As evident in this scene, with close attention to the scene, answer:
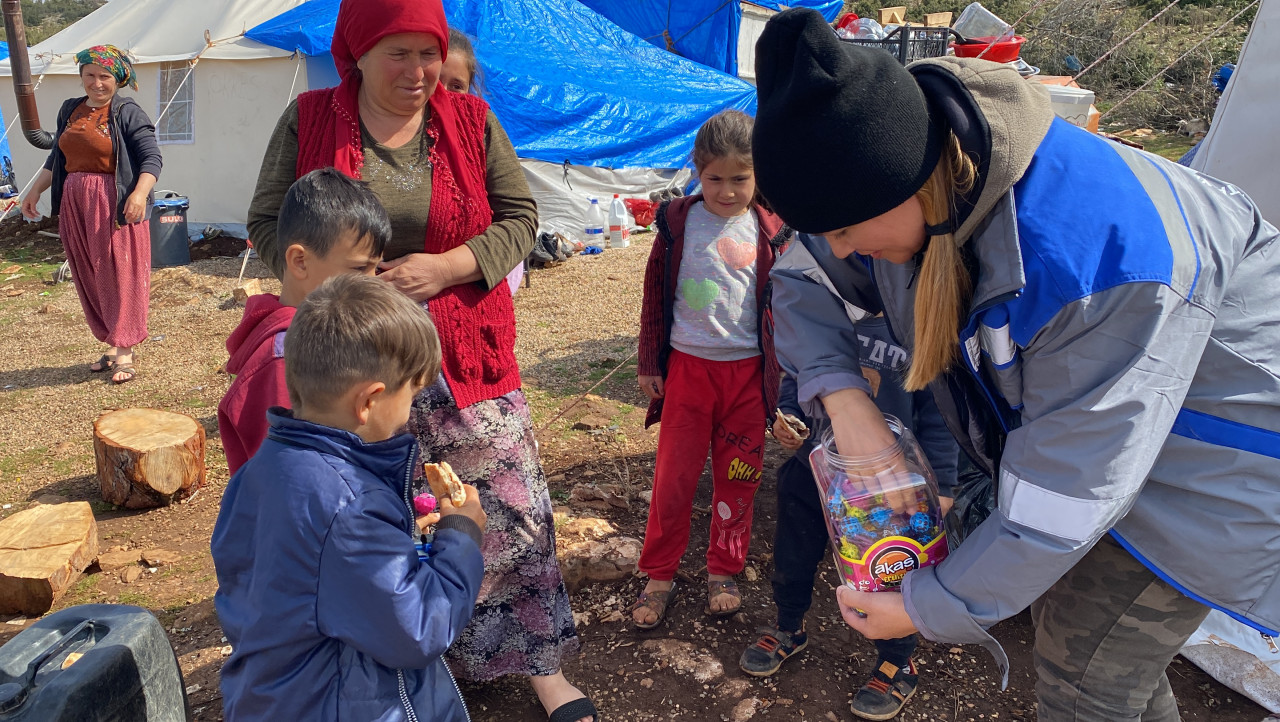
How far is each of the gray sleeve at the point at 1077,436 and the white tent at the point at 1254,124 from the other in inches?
110

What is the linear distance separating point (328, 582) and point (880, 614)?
1.03 m

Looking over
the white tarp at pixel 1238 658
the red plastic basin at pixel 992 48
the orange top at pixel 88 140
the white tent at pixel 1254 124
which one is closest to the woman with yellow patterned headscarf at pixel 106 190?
the orange top at pixel 88 140

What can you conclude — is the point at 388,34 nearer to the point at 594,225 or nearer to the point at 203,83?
the point at 594,225

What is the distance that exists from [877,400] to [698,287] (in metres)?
0.77

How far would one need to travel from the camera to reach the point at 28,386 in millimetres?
6016

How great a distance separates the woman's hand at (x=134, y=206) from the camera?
569 cm

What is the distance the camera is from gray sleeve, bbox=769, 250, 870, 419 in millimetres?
2090

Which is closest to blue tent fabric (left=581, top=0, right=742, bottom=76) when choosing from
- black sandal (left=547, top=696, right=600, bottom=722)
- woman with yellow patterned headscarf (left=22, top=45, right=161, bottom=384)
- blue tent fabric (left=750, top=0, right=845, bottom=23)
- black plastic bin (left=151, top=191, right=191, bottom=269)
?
blue tent fabric (left=750, top=0, right=845, bottom=23)

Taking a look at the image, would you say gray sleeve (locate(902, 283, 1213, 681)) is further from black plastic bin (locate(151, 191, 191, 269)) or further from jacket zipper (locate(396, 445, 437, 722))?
Answer: black plastic bin (locate(151, 191, 191, 269))

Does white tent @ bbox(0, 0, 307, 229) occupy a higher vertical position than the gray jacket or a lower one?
lower

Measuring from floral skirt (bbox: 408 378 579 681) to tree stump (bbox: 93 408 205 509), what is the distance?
2298 millimetres

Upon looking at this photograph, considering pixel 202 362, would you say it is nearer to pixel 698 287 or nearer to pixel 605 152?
pixel 698 287

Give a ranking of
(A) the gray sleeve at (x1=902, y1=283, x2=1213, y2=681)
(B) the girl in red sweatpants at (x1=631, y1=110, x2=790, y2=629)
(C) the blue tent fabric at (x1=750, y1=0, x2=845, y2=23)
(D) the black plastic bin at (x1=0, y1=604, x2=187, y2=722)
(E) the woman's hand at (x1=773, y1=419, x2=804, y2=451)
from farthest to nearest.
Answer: (C) the blue tent fabric at (x1=750, y1=0, x2=845, y2=23)
(B) the girl in red sweatpants at (x1=631, y1=110, x2=790, y2=629)
(E) the woman's hand at (x1=773, y1=419, x2=804, y2=451)
(D) the black plastic bin at (x1=0, y1=604, x2=187, y2=722)
(A) the gray sleeve at (x1=902, y1=283, x2=1213, y2=681)

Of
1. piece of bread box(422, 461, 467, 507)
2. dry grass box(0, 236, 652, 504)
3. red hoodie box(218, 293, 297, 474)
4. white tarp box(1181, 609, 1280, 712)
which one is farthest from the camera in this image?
dry grass box(0, 236, 652, 504)
